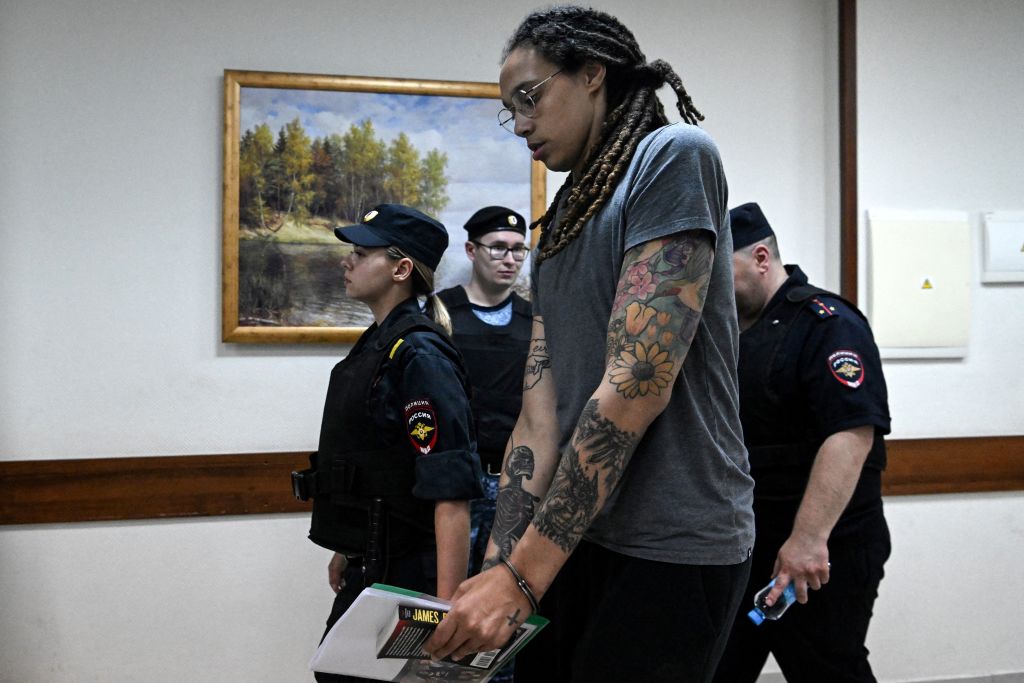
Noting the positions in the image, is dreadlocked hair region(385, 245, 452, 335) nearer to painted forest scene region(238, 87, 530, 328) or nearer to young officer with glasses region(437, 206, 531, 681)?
young officer with glasses region(437, 206, 531, 681)

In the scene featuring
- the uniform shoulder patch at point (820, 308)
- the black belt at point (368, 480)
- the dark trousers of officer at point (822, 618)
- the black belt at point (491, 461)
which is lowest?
the dark trousers of officer at point (822, 618)

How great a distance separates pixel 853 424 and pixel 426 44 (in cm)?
232

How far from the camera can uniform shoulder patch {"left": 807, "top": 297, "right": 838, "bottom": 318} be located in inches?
98.0

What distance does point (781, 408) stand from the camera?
8.23ft

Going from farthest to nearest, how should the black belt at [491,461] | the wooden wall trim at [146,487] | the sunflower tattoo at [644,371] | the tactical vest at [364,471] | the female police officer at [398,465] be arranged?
the wooden wall trim at [146,487] < the black belt at [491,461] < the tactical vest at [364,471] < the female police officer at [398,465] < the sunflower tattoo at [644,371]

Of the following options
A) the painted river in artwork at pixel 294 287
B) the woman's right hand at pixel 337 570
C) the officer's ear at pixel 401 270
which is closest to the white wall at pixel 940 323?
the painted river in artwork at pixel 294 287

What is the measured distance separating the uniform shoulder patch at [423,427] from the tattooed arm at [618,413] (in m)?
0.89

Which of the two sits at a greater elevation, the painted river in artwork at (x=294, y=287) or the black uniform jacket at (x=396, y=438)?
the painted river in artwork at (x=294, y=287)

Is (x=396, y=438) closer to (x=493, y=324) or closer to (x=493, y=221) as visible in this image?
(x=493, y=324)

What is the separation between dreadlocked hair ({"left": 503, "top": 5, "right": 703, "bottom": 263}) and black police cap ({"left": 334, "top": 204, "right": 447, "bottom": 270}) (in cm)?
104

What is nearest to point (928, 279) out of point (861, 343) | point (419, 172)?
point (861, 343)

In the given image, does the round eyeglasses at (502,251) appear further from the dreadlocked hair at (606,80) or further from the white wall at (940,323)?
the dreadlocked hair at (606,80)

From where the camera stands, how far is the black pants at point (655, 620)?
122cm

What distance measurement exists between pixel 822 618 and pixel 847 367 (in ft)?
2.18
